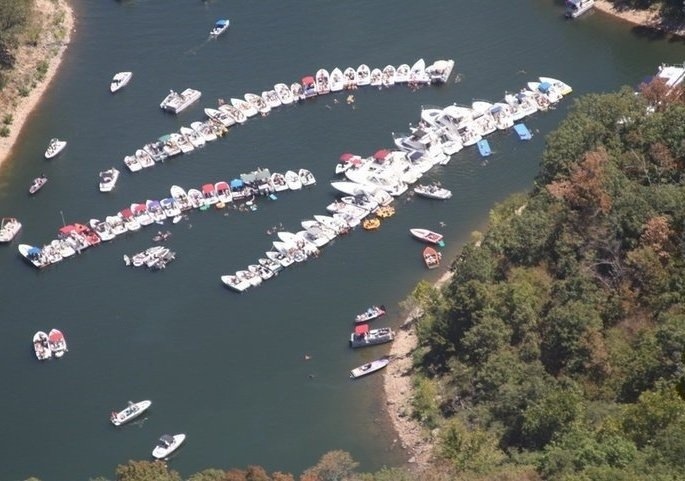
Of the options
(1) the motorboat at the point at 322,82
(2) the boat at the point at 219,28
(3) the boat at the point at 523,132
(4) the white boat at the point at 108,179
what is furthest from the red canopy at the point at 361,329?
(2) the boat at the point at 219,28

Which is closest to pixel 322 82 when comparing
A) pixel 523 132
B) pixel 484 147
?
pixel 484 147

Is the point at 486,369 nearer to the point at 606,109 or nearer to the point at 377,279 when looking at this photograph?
the point at 377,279

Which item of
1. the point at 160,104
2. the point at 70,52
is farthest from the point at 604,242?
the point at 70,52

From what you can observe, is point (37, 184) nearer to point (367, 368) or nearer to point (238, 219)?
point (238, 219)

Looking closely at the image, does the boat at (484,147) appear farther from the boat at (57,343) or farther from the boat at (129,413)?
the boat at (57,343)

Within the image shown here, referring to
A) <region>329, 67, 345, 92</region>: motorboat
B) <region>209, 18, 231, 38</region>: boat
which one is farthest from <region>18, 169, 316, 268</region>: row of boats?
<region>209, 18, 231, 38</region>: boat
